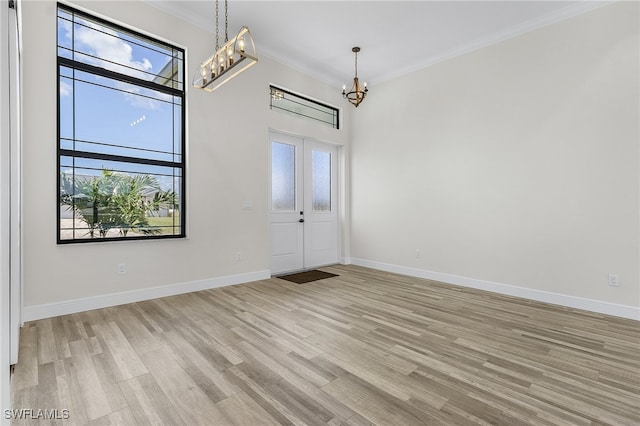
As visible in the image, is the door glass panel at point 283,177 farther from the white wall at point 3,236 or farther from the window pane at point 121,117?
the white wall at point 3,236

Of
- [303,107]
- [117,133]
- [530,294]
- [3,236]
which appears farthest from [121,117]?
[530,294]

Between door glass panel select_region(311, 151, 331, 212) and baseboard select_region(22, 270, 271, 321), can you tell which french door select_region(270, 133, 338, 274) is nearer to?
door glass panel select_region(311, 151, 331, 212)

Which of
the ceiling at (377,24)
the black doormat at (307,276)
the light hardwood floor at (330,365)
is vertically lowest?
the light hardwood floor at (330,365)

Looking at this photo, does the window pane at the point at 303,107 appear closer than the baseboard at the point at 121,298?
No

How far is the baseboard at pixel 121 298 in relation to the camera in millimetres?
3002

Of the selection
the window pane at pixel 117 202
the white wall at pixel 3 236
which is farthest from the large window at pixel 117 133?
the white wall at pixel 3 236

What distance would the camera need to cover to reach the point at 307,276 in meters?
5.09

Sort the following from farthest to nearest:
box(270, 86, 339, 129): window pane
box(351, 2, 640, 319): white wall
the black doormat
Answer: box(270, 86, 339, 129): window pane
the black doormat
box(351, 2, 640, 319): white wall

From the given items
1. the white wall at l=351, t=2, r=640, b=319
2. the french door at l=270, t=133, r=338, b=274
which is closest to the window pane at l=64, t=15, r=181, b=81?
the french door at l=270, t=133, r=338, b=274

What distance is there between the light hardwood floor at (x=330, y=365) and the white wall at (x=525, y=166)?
696 millimetres

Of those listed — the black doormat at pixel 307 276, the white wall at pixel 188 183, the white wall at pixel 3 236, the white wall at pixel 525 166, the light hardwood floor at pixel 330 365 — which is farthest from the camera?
the black doormat at pixel 307 276

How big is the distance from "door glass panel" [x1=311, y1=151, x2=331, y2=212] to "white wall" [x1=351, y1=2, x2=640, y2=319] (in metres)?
1.09

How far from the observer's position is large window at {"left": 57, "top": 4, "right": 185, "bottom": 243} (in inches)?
127

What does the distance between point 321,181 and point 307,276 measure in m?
1.91
